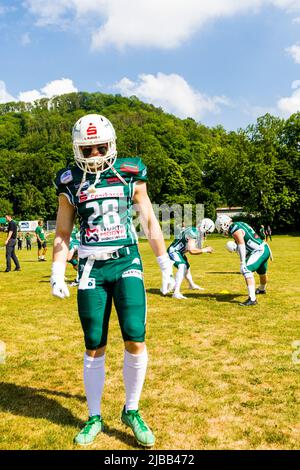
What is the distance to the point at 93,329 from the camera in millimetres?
3953

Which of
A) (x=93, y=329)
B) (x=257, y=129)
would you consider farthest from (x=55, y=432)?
(x=257, y=129)

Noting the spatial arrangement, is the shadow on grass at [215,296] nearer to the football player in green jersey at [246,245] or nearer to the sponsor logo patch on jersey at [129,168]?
the football player in green jersey at [246,245]

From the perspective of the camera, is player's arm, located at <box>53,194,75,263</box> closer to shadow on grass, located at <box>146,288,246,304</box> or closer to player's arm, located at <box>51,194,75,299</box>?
player's arm, located at <box>51,194,75,299</box>

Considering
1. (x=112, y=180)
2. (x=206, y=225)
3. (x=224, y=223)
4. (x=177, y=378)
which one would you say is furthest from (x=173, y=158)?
(x=112, y=180)

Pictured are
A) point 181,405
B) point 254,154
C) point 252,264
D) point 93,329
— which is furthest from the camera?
point 254,154

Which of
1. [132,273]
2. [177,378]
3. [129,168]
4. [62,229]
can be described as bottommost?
[177,378]

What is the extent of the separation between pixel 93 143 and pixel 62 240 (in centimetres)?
106

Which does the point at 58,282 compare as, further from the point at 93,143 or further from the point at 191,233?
the point at 191,233

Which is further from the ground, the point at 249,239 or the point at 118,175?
the point at 118,175

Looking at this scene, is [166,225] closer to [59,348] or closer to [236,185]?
[236,185]

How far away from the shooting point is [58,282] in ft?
13.5

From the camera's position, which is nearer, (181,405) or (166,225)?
(181,405)

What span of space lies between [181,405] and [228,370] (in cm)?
136

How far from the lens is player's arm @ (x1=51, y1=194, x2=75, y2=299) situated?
4141 millimetres
